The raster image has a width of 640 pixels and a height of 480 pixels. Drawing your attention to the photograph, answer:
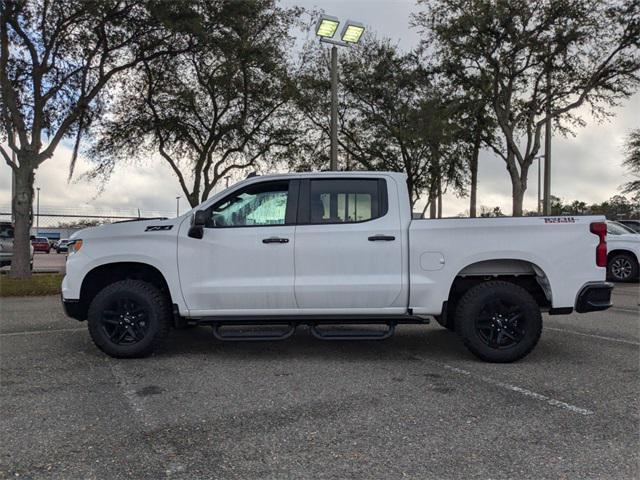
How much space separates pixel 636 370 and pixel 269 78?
513 inches

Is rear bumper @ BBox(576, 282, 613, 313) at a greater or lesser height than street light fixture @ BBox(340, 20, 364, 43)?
lesser

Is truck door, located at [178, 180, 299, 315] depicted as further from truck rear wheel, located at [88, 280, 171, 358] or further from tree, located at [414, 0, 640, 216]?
tree, located at [414, 0, 640, 216]

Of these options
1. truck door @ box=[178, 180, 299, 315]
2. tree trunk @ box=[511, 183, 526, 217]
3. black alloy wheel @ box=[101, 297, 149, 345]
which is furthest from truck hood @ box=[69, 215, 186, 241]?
tree trunk @ box=[511, 183, 526, 217]

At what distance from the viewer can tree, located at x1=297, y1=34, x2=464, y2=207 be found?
59.3 ft

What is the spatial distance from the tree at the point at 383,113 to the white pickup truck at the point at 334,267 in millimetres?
11964

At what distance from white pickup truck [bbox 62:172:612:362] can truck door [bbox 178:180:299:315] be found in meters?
0.01

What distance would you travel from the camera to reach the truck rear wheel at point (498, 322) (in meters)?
5.38

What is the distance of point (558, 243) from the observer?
5348mm

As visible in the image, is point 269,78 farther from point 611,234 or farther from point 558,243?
point 558,243

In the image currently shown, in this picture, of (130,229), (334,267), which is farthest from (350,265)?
(130,229)

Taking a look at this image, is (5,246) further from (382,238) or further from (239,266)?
(382,238)

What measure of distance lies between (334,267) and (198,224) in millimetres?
1445

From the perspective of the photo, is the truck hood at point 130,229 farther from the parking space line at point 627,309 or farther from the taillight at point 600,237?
the parking space line at point 627,309

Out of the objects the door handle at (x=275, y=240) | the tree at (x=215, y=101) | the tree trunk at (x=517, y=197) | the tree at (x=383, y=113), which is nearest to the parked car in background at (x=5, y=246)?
the tree at (x=215, y=101)
